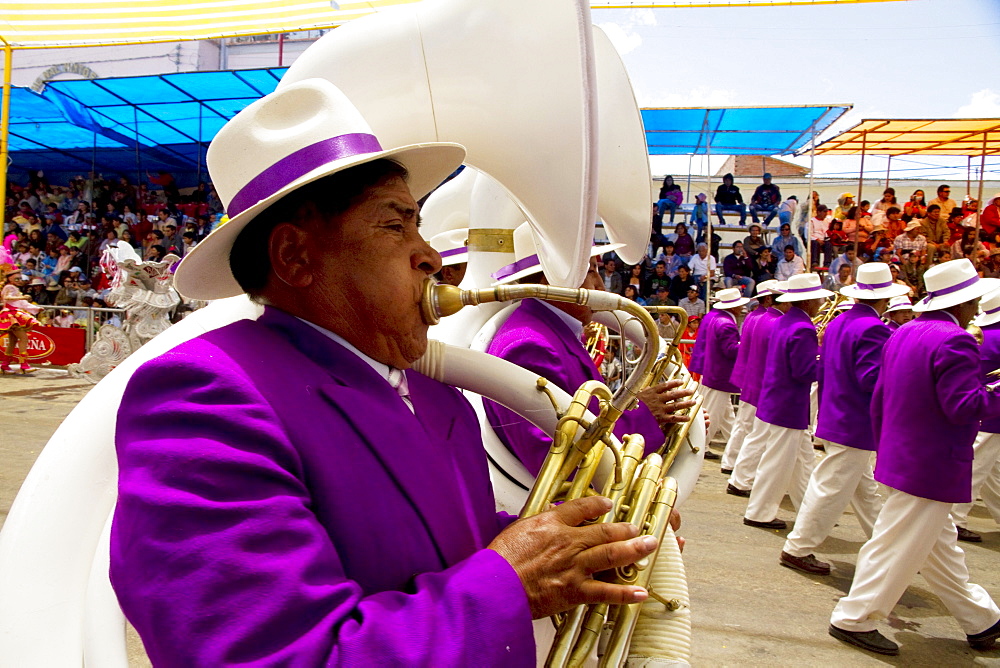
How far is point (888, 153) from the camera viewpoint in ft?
43.3

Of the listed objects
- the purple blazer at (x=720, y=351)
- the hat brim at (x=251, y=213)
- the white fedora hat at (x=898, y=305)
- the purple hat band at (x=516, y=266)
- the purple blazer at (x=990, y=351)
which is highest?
the hat brim at (x=251, y=213)

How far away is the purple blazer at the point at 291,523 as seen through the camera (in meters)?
0.83

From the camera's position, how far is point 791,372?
19.7ft

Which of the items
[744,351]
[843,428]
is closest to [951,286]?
[843,428]

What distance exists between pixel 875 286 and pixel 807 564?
6.82 feet

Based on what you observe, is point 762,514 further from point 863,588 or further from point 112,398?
point 112,398

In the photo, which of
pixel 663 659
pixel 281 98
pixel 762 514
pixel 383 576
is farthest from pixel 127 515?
pixel 762 514

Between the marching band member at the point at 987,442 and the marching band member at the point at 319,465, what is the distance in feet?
18.3

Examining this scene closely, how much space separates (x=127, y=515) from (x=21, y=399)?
10.2 meters

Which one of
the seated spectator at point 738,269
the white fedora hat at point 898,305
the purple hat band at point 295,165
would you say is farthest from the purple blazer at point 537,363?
the seated spectator at point 738,269

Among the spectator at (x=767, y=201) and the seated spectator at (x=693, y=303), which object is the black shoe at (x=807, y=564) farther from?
the spectator at (x=767, y=201)

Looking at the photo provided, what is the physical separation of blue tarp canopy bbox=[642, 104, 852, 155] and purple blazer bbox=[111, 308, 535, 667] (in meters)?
10.5

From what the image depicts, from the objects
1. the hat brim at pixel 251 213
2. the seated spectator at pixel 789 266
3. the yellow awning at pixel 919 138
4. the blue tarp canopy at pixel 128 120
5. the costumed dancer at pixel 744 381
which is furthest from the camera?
the seated spectator at pixel 789 266

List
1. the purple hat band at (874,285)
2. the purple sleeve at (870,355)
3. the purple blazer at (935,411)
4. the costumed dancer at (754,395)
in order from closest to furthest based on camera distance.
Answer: the purple blazer at (935,411), the purple sleeve at (870,355), the purple hat band at (874,285), the costumed dancer at (754,395)
